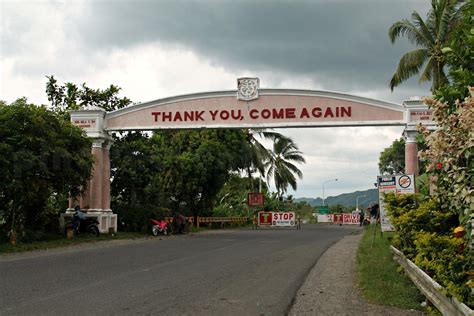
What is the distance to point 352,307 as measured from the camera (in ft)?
26.7

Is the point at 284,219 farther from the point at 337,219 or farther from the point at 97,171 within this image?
the point at 337,219

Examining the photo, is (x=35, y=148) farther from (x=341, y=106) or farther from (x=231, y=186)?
(x=231, y=186)

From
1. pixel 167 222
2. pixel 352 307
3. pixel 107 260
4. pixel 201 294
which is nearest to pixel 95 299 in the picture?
pixel 201 294

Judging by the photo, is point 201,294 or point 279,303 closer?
point 279,303

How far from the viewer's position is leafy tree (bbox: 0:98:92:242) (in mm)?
17281

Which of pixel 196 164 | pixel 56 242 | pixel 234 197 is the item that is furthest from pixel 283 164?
pixel 56 242

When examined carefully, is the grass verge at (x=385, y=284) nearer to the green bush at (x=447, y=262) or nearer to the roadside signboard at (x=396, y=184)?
the green bush at (x=447, y=262)

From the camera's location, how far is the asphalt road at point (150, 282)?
7.76 m

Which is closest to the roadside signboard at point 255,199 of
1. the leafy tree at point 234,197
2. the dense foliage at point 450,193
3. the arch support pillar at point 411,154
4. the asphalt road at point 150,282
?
the leafy tree at point 234,197

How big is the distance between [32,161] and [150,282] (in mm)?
9005

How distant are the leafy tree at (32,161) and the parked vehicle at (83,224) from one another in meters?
1.92

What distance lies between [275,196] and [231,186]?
6444 millimetres

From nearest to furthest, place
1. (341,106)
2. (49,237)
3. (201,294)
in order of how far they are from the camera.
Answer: (201,294) → (49,237) → (341,106)

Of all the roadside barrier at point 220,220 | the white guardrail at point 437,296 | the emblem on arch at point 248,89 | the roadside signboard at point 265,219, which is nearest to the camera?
the white guardrail at point 437,296
